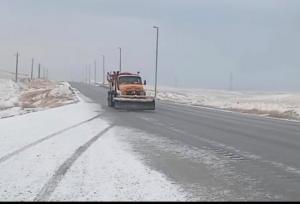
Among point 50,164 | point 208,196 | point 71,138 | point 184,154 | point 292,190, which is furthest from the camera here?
point 71,138

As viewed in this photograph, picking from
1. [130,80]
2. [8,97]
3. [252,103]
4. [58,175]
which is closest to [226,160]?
[58,175]

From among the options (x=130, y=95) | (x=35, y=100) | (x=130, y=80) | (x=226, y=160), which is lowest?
(x=35, y=100)

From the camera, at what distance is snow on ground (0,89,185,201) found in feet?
31.9

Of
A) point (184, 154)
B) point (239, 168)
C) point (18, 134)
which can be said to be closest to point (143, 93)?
point (18, 134)

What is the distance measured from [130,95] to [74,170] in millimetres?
27388

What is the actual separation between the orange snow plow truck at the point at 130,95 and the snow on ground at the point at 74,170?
1918 cm

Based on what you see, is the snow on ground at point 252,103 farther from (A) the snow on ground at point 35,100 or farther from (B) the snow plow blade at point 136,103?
(A) the snow on ground at point 35,100

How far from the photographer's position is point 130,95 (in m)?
39.4

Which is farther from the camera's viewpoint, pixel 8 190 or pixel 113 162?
pixel 113 162

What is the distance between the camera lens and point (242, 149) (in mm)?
16953

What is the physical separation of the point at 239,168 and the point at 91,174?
11.6ft

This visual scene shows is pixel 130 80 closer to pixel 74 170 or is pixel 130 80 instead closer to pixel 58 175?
pixel 74 170

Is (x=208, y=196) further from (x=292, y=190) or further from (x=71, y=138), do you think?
(x=71, y=138)

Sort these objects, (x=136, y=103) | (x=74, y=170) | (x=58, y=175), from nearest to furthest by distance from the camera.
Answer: (x=58, y=175) → (x=74, y=170) → (x=136, y=103)
